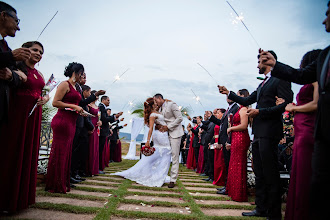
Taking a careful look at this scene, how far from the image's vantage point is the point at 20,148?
263 centimetres

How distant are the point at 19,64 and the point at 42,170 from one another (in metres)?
2.57

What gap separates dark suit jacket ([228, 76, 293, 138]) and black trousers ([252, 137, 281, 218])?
116 millimetres

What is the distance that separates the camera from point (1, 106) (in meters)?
2.17

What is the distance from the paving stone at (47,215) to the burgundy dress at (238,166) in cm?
272

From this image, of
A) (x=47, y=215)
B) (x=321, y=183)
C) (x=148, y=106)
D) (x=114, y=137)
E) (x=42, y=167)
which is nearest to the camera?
(x=321, y=183)

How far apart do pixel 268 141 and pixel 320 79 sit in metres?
1.52

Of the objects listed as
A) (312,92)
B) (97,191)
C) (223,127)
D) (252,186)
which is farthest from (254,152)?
(97,191)

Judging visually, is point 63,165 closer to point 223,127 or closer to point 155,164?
point 155,164

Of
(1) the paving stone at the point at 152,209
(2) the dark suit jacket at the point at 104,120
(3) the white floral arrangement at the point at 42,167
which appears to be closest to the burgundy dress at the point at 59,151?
(3) the white floral arrangement at the point at 42,167

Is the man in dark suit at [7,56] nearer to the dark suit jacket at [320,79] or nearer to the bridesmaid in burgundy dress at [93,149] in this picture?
the dark suit jacket at [320,79]

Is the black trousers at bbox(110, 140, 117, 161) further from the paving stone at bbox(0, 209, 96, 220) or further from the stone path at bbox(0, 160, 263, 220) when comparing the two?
the paving stone at bbox(0, 209, 96, 220)

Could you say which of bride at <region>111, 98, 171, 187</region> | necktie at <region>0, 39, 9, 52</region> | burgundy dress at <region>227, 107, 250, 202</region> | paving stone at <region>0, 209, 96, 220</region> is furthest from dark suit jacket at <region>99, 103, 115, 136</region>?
necktie at <region>0, 39, 9, 52</region>

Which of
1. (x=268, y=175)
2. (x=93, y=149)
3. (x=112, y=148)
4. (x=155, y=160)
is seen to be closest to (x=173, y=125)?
(x=155, y=160)

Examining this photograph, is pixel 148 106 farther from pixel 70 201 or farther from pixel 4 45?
pixel 4 45
